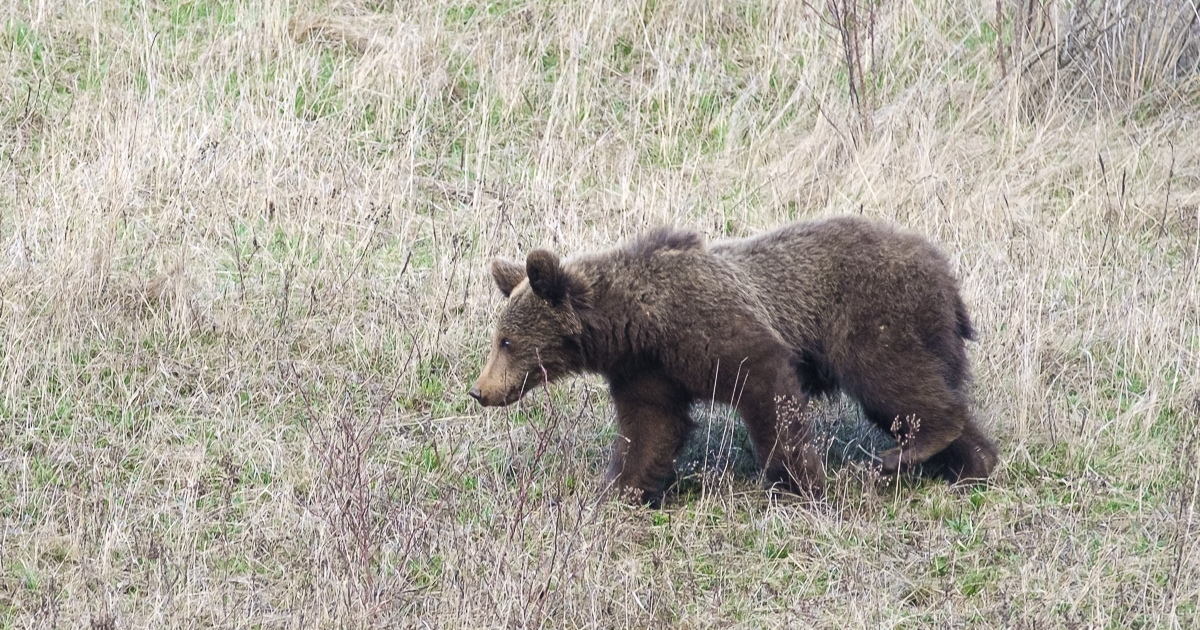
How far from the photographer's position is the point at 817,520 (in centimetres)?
550

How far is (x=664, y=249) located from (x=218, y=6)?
18.8 feet

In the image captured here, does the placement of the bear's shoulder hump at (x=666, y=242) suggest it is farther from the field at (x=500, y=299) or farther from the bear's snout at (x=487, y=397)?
the bear's snout at (x=487, y=397)

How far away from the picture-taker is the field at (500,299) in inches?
203

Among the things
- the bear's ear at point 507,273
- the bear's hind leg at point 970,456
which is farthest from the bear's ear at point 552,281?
the bear's hind leg at point 970,456

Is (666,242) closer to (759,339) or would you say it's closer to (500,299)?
(759,339)

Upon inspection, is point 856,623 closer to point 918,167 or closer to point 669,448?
point 669,448

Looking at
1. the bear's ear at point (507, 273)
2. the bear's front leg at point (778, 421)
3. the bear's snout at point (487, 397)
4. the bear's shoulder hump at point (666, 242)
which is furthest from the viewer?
the bear's ear at point (507, 273)

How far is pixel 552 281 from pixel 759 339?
92 cm

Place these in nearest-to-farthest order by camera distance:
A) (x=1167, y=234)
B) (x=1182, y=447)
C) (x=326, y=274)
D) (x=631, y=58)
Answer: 1. (x=1182, y=447)
2. (x=326, y=274)
3. (x=1167, y=234)
4. (x=631, y=58)

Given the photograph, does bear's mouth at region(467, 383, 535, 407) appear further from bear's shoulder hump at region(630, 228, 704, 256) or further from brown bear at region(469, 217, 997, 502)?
bear's shoulder hump at region(630, 228, 704, 256)

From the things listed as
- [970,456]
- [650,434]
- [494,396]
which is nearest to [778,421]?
[650,434]

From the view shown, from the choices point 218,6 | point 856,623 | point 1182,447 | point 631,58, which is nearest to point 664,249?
point 856,623

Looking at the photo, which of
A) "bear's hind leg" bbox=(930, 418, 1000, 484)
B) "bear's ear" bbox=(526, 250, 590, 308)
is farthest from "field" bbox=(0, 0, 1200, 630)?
"bear's ear" bbox=(526, 250, 590, 308)

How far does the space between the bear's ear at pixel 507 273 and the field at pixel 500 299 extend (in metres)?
0.66
